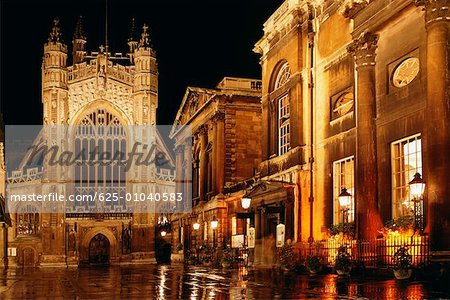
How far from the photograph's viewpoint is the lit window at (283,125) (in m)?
30.5

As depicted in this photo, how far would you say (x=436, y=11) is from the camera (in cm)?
1839

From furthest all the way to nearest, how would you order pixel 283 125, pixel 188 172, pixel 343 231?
pixel 188 172 < pixel 283 125 < pixel 343 231

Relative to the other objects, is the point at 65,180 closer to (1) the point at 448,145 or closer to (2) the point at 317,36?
(2) the point at 317,36

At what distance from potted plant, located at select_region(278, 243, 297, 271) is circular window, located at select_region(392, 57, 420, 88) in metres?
8.11

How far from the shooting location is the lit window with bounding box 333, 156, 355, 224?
24453 millimetres

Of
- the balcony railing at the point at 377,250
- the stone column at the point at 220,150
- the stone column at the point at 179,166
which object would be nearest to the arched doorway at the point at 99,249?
the stone column at the point at 179,166

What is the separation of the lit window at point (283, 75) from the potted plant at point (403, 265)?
13.6m

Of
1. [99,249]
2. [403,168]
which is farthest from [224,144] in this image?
[99,249]

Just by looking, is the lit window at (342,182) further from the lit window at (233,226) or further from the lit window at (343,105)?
the lit window at (233,226)

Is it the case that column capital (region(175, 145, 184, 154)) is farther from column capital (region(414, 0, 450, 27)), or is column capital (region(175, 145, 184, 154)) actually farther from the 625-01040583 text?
column capital (region(414, 0, 450, 27))

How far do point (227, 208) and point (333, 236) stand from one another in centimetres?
1765

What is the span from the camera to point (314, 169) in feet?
89.0

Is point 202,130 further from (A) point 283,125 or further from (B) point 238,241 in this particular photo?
(A) point 283,125

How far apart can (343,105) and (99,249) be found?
47.0 metres
